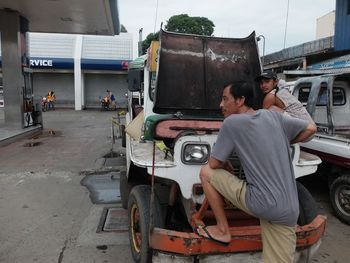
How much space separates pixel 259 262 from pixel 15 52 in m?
14.0

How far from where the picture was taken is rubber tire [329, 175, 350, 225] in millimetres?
5170

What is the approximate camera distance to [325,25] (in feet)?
119

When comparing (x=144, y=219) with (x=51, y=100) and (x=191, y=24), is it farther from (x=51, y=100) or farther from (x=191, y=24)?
(x=191, y=24)

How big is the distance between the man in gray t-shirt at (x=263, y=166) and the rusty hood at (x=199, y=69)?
213 cm

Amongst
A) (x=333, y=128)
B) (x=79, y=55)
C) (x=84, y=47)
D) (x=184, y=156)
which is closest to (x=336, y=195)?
(x=333, y=128)

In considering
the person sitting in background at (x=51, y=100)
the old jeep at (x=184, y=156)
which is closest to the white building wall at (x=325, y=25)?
the person sitting in background at (x=51, y=100)

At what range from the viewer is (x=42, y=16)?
15.8 m

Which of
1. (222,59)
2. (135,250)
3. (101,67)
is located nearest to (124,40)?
(101,67)

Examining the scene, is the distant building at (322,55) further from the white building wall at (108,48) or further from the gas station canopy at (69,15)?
the white building wall at (108,48)

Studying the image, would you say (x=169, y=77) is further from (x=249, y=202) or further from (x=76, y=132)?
(x=76, y=132)

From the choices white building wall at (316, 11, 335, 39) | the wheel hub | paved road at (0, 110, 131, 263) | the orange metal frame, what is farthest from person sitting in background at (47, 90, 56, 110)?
the orange metal frame

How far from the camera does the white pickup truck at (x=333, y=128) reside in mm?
5254

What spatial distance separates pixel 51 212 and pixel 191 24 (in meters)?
43.4

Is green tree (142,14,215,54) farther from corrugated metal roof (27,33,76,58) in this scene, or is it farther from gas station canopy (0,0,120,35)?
gas station canopy (0,0,120,35)
